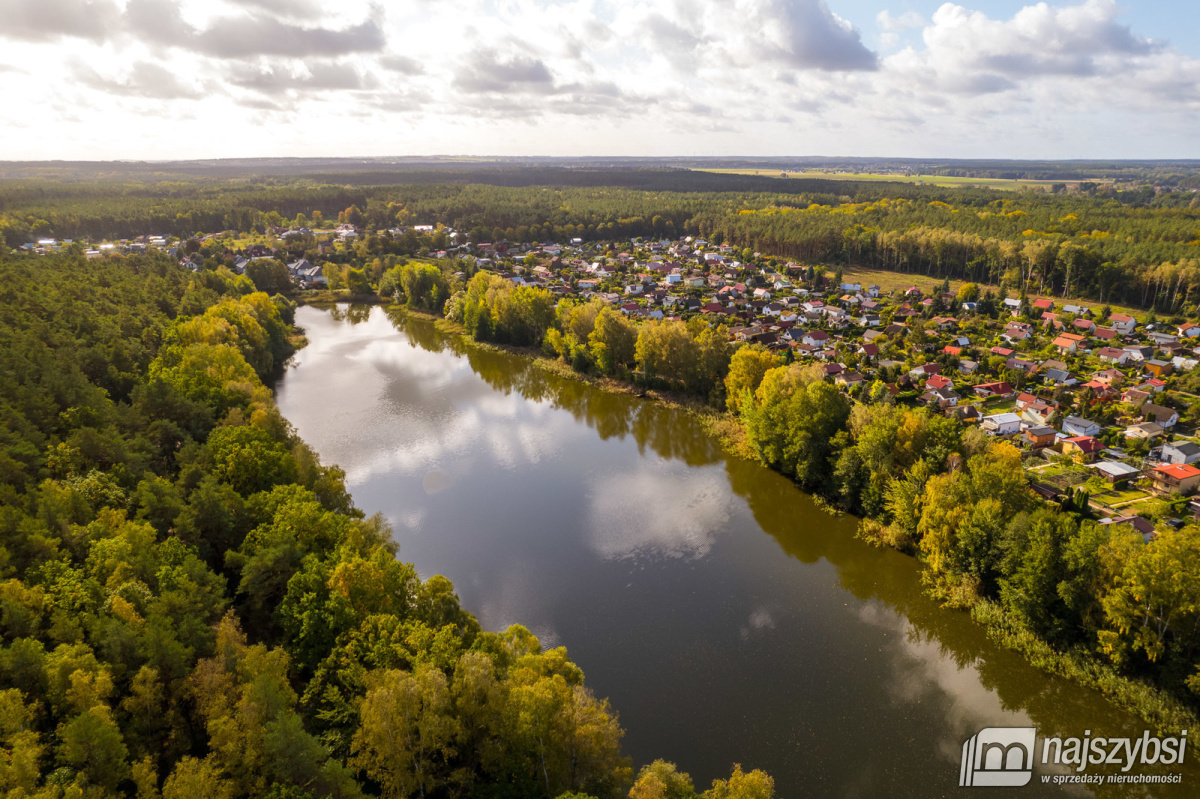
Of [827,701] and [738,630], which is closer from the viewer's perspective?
[827,701]

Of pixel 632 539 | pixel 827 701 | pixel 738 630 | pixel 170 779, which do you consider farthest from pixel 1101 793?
pixel 170 779

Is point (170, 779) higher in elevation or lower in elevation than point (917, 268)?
lower

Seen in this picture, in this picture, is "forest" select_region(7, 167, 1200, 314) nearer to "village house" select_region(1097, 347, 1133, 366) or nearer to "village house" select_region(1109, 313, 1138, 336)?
"village house" select_region(1109, 313, 1138, 336)

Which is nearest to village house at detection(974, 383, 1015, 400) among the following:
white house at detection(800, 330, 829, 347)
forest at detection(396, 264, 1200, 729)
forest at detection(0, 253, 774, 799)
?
forest at detection(396, 264, 1200, 729)

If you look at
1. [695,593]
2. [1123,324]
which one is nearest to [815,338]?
[1123,324]

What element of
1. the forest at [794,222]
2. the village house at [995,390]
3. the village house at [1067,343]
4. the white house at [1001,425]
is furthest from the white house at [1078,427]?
the forest at [794,222]

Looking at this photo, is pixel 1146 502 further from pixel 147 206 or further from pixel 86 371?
pixel 147 206
